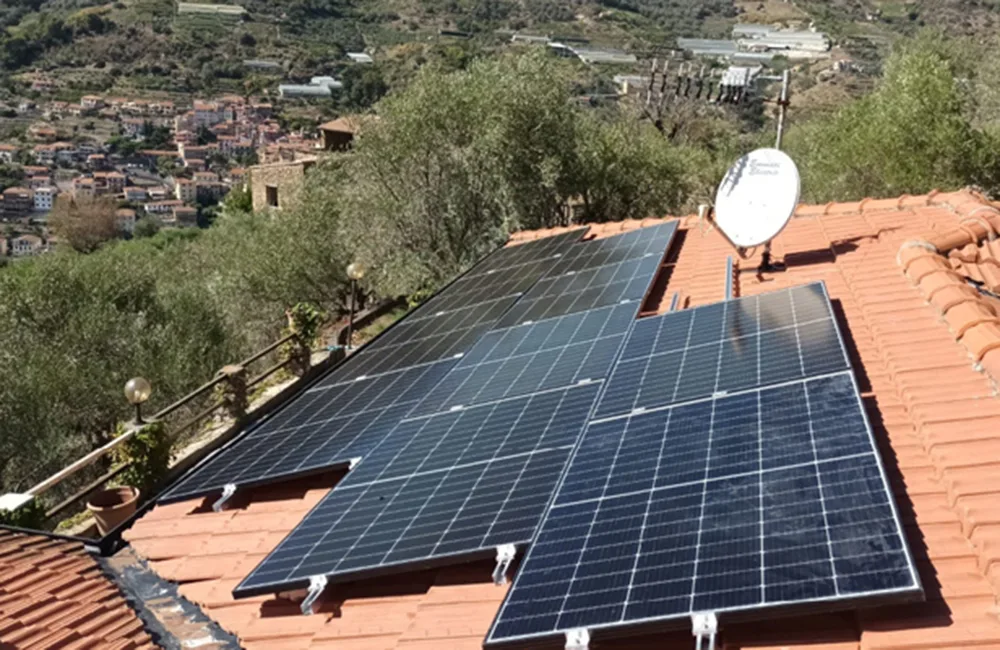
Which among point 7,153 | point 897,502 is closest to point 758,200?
point 897,502

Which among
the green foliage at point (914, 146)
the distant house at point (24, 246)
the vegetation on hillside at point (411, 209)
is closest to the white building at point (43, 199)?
the distant house at point (24, 246)

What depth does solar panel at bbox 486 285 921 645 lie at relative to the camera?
14.7 ft

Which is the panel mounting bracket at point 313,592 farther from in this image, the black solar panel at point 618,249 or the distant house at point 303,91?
the distant house at point 303,91

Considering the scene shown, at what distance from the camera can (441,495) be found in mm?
6898

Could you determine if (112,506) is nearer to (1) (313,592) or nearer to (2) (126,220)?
(1) (313,592)

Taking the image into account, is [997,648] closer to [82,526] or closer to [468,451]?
[468,451]

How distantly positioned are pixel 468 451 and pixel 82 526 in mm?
7755

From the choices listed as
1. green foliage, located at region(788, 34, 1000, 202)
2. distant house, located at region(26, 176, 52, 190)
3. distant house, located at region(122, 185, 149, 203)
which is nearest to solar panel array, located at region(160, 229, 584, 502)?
green foliage, located at region(788, 34, 1000, 202)

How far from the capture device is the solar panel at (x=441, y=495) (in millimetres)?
6215

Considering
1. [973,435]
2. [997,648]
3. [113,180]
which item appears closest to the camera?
[997,648]

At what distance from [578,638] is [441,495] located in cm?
244

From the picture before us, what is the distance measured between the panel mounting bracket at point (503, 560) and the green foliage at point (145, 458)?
8042mm

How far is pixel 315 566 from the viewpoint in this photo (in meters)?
6.47

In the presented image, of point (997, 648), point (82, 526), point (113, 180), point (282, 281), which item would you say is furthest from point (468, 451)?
point (113, 180)
